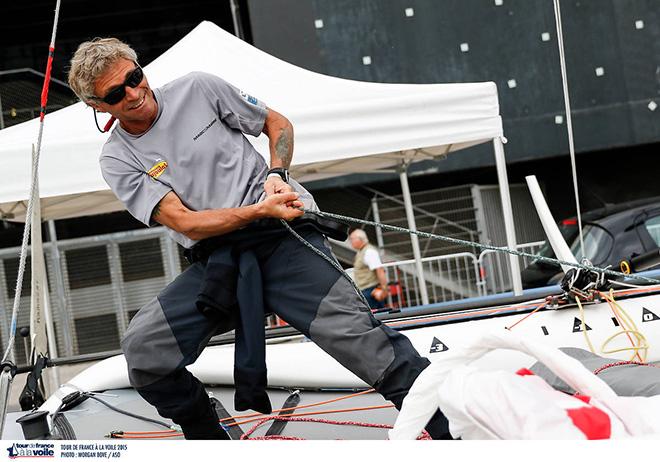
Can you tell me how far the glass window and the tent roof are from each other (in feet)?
6.50

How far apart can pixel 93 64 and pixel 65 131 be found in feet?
11.0

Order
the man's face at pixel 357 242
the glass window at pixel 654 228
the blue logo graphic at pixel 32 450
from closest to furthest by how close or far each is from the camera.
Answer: the blue logo graphic at pixel 32 450 < the glass window at pixel 654 228 < the man's face at pixel 357 242

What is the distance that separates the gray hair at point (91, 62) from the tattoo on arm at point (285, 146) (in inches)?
23.4

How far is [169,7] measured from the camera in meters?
14.9

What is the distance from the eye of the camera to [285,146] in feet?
10.1

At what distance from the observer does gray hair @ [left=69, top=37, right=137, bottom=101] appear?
2812 millimetres

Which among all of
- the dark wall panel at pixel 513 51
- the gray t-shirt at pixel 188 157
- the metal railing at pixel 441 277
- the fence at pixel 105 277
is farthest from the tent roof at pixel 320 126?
the dark wall panel at pixel 513 51

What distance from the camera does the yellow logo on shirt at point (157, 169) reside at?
292 cm

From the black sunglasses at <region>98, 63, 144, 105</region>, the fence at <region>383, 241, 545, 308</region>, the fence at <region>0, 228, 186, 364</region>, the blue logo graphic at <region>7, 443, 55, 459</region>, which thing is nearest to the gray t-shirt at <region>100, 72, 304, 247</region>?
the black sunglasses at <region>98, 63, 144, 105</region>

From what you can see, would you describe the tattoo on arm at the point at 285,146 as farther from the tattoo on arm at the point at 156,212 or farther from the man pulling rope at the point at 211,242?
the tattoo on arm at the point at 156,212

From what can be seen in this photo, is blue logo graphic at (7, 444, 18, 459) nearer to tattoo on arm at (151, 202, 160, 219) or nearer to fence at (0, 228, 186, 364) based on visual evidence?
tattoo on arm at (151, 202, 160, 219)

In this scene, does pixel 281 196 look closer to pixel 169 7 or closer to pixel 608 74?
pixel 608 74

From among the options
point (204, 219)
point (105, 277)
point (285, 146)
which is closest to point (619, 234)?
point (285, 146)

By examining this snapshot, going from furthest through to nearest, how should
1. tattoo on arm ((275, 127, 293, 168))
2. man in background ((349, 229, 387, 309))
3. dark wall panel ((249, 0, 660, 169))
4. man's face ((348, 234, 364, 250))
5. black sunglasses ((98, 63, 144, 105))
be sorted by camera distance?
dark wall panel ((249, 0, 660, 169)) < man's face ((348, 234, 364, 250)) < man in background ((349, 229, 387, 309)) < tattoo on arm ((275, 127, 293, 168)) < black sunglasses ((98, 63, 144, 105))
